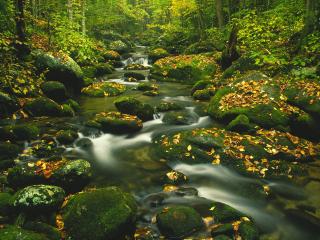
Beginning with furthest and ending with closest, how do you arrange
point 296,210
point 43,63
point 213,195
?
point 43,63, point 213,195, point 296,210

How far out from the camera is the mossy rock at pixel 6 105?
9999 mm

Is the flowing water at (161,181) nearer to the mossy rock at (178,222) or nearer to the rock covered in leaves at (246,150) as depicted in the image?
the mossy rock at (178,222)

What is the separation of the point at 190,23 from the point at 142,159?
2364 centimetres

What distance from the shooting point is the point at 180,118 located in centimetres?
1097

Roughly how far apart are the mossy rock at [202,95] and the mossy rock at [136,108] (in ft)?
10.9

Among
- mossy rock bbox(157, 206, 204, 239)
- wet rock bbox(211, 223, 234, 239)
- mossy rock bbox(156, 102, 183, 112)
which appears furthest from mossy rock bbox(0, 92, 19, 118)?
wet rock bbox(211, 223, 234, 239)

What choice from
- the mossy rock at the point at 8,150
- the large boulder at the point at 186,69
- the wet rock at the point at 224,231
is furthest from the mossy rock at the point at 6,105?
the large boulder at the point at 186,69

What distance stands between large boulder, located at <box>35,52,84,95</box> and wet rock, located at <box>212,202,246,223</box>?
9.66 meters

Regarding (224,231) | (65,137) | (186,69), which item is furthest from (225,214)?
(186,69)

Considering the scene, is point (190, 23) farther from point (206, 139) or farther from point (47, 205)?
point (47, 205)

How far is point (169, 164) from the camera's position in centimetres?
802

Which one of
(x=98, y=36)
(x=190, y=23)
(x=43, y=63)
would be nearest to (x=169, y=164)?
(x=43, y=63)

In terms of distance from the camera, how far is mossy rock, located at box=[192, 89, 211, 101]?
13703 mm

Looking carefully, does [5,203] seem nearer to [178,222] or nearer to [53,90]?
[178,222]
